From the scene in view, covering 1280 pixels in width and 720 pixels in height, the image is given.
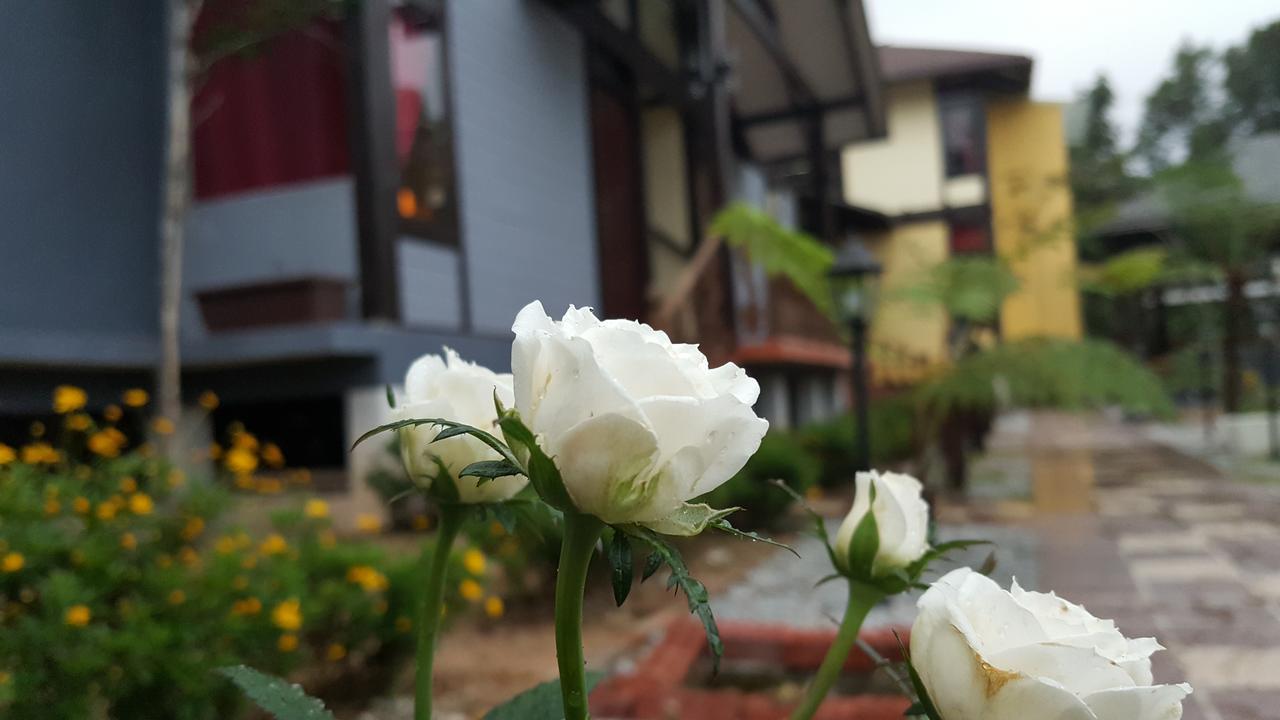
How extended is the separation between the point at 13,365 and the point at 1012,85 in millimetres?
17651

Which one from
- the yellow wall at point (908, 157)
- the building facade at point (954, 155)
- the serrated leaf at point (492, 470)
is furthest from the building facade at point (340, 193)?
the yellow wall at point (908, 157)

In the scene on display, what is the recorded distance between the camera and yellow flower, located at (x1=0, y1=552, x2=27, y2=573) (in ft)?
5.66

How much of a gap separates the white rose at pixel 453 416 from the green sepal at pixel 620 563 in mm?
137

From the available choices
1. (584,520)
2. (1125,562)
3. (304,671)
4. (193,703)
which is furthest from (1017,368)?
(584,520)

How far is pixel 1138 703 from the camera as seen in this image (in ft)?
1.44

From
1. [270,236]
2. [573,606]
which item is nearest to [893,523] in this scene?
[573,606]

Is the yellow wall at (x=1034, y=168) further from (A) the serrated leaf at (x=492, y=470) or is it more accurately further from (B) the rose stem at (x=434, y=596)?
(A) the serrated leaf at (x=492, y=470)

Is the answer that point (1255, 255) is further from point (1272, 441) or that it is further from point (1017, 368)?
point (1017, 368)


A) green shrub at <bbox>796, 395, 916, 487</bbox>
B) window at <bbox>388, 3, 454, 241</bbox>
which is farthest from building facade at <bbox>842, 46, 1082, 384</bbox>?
window at <bbox>388, 3, 454, 241</bbox>

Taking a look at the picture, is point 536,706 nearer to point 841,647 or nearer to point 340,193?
point 841,647

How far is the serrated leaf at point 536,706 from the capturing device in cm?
60

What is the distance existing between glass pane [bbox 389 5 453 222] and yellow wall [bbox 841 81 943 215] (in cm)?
1256

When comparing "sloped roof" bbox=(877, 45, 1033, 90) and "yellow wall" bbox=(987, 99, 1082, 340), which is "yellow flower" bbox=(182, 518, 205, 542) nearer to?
"yellow wall" bbox=(987, 99, 1082, 340)

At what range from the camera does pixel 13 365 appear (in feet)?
13.0
